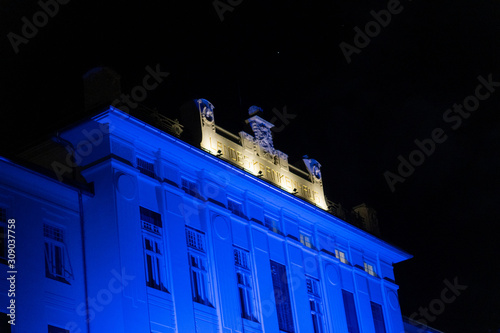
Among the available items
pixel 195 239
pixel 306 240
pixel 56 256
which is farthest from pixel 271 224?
pixel 56 256

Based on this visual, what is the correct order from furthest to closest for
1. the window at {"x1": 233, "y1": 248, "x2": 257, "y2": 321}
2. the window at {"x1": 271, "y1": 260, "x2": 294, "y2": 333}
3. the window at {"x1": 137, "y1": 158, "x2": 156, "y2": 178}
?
the window at {"x1": 271, "y1": 260, "x2": 294, "y2": 333} → the window at {"x1": 233, "y1": 248, "x2": 257, "y2": 321} → the window at {"x1": 137, "y1": 158, "x2": 156, "y2": 178}

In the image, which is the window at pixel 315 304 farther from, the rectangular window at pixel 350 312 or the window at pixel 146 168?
the window at pixel 146 168

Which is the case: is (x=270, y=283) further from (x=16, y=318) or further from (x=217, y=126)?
(x=16, y=318)

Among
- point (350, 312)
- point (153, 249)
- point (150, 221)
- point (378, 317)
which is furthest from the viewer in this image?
point (378, 317)

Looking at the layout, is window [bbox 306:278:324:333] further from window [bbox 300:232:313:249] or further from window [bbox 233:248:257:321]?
window [bbox 233:248:257:321]

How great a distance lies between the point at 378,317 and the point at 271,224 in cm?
771

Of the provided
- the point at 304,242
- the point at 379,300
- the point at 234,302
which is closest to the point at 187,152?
the point at 234,302

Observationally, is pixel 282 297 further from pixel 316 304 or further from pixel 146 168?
pixel 146 168

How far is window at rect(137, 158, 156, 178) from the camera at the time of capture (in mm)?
27359

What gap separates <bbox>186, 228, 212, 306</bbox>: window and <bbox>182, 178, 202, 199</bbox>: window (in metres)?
1.27

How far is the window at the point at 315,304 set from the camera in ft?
108

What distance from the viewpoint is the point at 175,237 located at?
89.4 feet

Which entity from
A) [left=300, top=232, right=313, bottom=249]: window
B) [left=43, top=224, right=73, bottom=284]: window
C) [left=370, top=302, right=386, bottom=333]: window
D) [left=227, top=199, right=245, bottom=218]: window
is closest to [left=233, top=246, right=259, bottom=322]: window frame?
[left=227, top=199, right=245, bottom=218]: window

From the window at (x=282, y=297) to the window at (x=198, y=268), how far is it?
3819 millimetres
